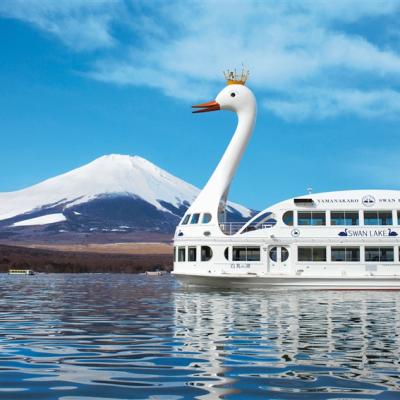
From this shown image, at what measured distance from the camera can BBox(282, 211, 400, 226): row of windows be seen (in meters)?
35.8

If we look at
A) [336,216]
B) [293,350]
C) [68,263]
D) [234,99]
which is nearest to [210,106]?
[234,99]

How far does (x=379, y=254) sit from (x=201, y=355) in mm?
26045

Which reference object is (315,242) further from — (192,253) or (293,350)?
(293,350)

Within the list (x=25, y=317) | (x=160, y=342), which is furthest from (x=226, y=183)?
(x=160, y=342)

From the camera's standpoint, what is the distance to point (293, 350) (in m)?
12.0

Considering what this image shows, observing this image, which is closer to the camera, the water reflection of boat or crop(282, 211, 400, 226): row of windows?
the water reflection of boat

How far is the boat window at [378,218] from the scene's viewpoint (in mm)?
35812

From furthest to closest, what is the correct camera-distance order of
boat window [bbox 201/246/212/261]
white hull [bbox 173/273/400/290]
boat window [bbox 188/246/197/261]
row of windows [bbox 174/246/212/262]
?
boat window [bbox 188/246/197/261] < row of windows [bbox 174/246/212/262] < boat window [bbox 201/246/212/261] < white hull [bbox 173/273/400/290]

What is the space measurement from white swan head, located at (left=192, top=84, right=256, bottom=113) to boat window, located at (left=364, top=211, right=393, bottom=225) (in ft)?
29.2

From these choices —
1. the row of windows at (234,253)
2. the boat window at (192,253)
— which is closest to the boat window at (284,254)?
the row of windows at (234,253)

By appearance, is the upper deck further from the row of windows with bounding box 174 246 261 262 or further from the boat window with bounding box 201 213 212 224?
the boat window with bounding box 201 213 212 224

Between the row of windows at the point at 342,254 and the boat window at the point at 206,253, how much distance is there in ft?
15.2

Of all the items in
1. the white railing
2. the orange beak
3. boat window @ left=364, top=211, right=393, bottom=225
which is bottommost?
the white railing

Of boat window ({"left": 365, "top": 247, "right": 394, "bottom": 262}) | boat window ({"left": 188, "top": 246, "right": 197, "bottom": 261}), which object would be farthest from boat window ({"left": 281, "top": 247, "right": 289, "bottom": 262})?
boat window ({"left": 188, "top": 246, "right": 197, "bottom": 261})
